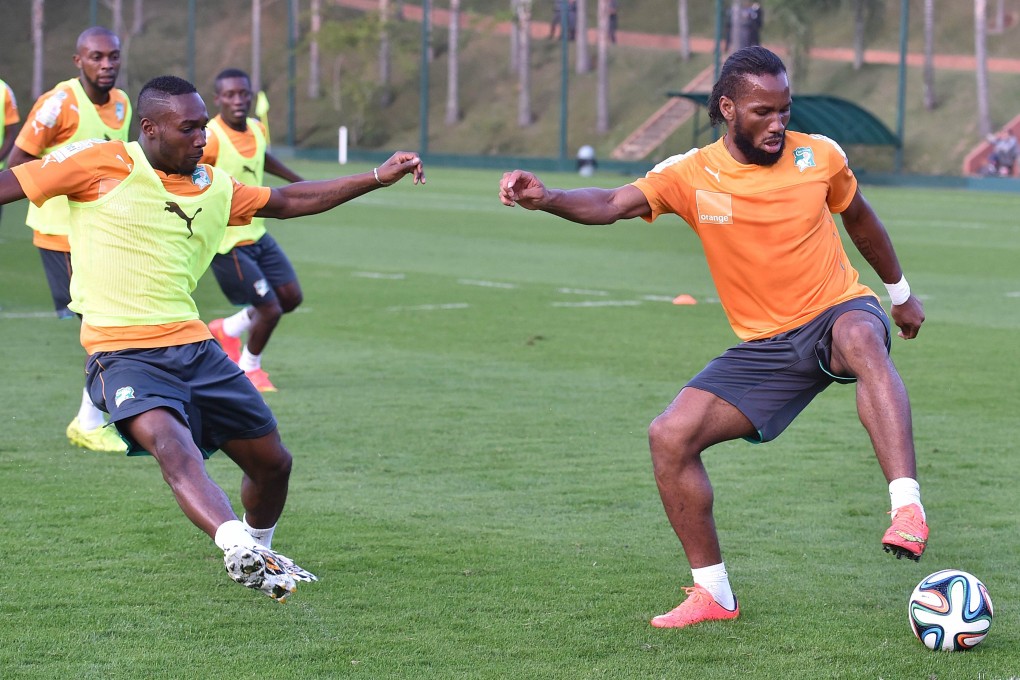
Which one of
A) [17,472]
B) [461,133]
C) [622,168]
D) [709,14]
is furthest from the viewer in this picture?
[709,14]

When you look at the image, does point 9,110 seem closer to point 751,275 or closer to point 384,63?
point 751,275

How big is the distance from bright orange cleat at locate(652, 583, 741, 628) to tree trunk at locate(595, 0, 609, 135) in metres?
55.6

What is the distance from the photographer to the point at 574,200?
572 centimetres

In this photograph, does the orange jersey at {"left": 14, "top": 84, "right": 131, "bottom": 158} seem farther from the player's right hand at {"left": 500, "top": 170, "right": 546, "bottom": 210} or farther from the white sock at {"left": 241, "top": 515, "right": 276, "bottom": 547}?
the player's right hand at {"left": 500, "top": 170, "right": 546, "bottom": 210}

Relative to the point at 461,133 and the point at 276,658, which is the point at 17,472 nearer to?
the point at 276,658

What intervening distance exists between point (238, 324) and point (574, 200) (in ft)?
19.8

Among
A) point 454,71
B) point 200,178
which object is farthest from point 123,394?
point 454,71

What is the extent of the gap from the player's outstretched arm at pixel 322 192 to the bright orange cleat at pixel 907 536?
7.74ft

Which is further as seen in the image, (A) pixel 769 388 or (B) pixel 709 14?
(B) pixel 709 14

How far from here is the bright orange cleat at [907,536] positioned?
4.85 metres

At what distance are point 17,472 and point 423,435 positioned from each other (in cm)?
242

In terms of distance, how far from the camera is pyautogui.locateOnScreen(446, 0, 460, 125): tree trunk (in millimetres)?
65875

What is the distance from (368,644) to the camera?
17.4 feet

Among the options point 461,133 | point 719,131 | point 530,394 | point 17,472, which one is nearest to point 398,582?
point 17,472
